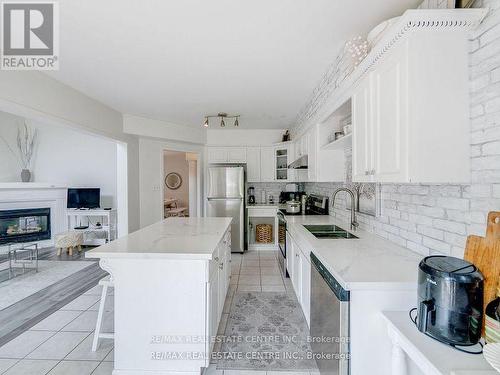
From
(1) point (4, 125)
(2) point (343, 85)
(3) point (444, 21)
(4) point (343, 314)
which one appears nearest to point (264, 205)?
(2) point (343, 85)

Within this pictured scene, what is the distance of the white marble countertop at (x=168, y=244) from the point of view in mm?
1718

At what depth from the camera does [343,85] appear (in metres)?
1.89

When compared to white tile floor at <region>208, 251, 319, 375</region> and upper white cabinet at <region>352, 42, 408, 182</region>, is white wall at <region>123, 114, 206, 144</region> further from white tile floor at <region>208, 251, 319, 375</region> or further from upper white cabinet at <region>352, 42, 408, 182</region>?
upper white cabinet at <region>352, 42, 408, 182</region>

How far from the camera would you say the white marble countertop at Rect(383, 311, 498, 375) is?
802 millimetres

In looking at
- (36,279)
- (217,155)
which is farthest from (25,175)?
(217,155)

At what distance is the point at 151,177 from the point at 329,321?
4304 mm

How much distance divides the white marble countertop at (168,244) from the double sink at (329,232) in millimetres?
952

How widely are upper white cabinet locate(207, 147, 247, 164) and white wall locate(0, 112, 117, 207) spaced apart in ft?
7.67

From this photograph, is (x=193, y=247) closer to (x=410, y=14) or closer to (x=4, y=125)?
(x=410, y=14)

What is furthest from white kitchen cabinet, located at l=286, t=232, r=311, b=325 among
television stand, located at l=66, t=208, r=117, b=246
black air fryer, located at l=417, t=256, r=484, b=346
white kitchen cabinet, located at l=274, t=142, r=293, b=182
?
television stand, located at l=66, t=208, r=117, b=246

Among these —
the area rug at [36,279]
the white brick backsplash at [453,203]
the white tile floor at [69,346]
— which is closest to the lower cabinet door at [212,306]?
the white tile floor at [69,346]

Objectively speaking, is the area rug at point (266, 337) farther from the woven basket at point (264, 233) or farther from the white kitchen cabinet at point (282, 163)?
the white kitchen cabinet at point (282, 163)

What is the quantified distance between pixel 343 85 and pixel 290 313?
2.27 metres

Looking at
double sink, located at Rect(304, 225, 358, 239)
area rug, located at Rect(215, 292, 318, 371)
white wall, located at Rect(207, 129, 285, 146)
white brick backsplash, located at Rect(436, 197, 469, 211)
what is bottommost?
area rug, located at Rect(215, 292, 318, 371)
